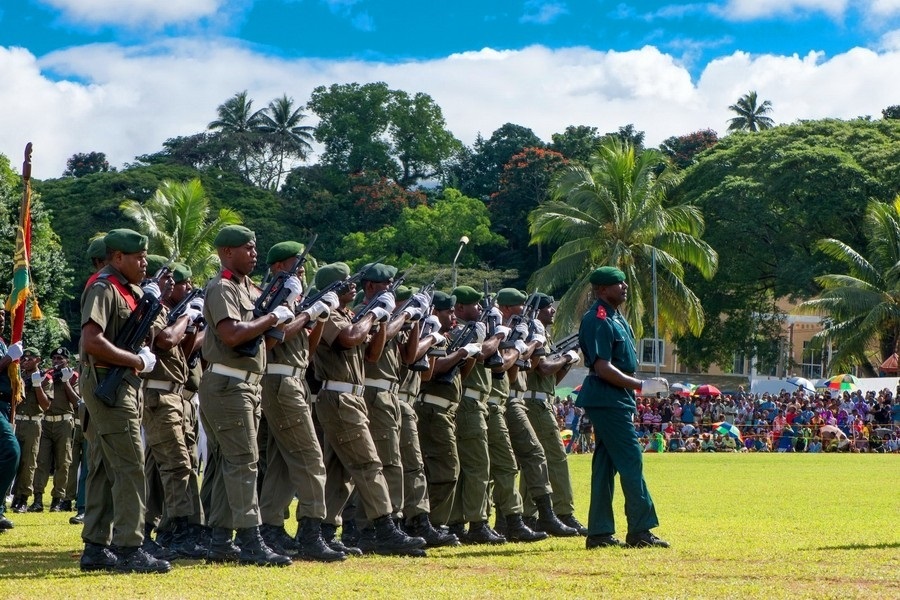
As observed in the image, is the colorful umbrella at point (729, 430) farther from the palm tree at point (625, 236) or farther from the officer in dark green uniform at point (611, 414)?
the officer in dark green uniform at point (611, 414)

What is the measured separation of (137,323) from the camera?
8625 millimetres

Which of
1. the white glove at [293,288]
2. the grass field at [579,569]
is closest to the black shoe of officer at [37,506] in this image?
the grass field at [579,569]

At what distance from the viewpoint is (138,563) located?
8500 millimetres

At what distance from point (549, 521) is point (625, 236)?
111 ft

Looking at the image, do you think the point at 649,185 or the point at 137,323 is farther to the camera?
the point at 649,185

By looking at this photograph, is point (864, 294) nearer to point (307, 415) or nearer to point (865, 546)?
point (865, 546)

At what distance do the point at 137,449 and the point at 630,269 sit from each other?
36.8 meters

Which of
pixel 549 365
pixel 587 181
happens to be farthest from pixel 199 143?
pixel 549 365

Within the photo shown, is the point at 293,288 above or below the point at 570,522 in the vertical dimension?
above

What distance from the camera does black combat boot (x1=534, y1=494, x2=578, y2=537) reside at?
37.9ft

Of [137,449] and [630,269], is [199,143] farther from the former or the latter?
[137,449]

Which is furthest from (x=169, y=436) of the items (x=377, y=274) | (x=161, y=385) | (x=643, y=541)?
(x=643, y=541)

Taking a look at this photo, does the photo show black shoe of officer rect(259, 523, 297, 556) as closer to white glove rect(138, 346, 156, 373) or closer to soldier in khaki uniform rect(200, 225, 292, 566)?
soldier in khaki uniform rect(200, 225, 292, 566)

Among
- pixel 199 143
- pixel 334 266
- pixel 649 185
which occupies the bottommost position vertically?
pixel 334 266
